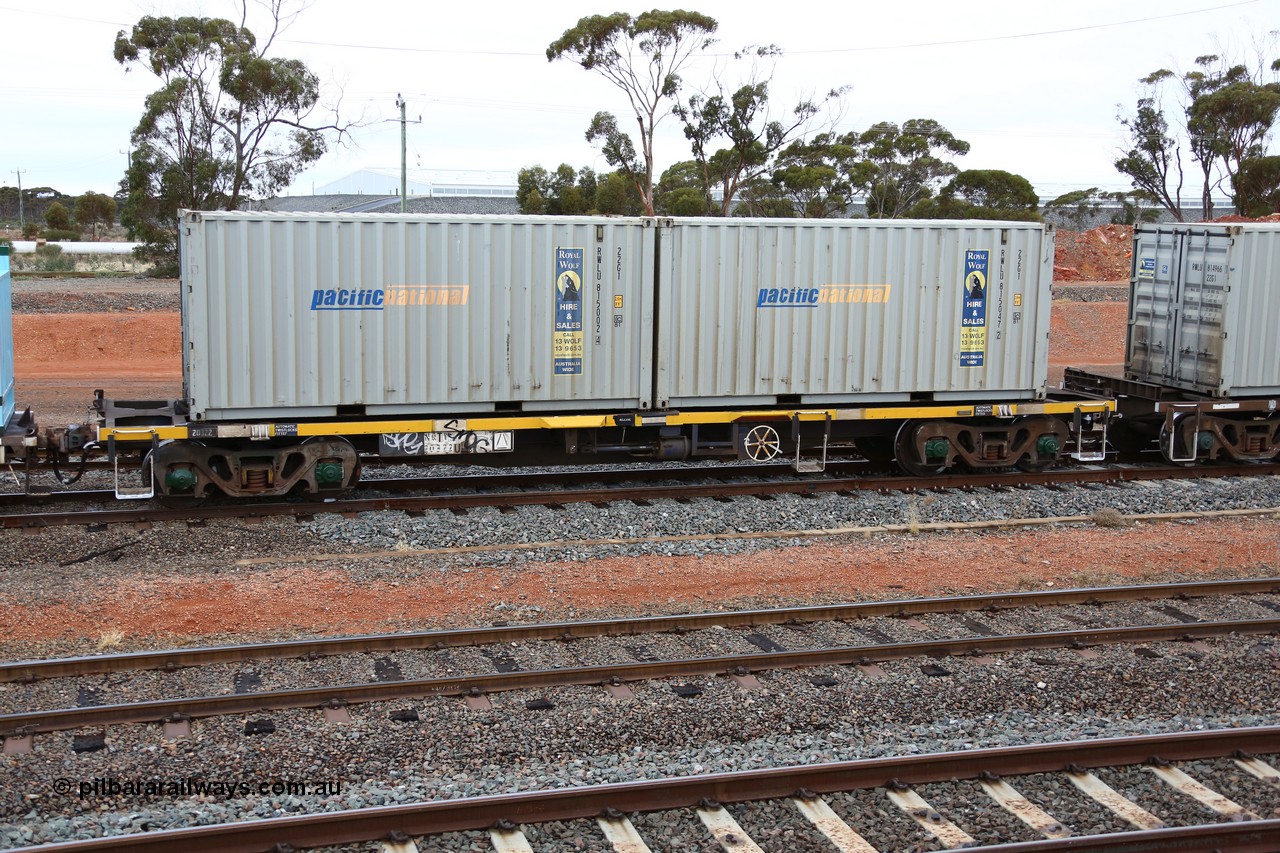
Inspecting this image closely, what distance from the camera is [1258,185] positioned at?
162 ft

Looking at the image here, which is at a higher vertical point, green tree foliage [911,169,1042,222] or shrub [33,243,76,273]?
green tree foliage [911,169,1042,222]

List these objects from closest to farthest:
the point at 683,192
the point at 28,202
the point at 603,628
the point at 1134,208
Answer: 1. the point at 603,628
2. the point at 683,192
3. the point at 1134,208
4. the point at 28,202

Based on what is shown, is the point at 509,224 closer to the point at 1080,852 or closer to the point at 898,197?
the point at 1080,852

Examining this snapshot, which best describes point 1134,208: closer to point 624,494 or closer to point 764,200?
point 764,200

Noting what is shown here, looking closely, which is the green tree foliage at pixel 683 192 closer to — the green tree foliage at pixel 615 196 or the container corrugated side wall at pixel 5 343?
the green tree foliage at pixel 615 196

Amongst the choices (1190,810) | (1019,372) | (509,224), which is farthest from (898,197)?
(1190,810)

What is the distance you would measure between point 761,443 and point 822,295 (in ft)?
6.33

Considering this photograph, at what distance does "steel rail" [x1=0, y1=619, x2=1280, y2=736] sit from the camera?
7.19 meters

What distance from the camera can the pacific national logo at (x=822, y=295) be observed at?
13.9 meters

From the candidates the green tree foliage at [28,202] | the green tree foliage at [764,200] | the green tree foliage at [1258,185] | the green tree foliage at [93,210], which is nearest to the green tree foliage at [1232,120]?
the green tree foliage at [1258,185]

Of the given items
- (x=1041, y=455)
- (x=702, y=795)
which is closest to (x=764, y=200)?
(x=1041, y=455)

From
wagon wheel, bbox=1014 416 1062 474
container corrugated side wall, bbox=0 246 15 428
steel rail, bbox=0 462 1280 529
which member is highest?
container corrugated side wall, bbox=0 246 15 428

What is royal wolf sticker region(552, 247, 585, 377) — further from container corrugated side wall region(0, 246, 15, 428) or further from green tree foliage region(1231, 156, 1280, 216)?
green tree foliage region(1231, 156, 1280, 216)

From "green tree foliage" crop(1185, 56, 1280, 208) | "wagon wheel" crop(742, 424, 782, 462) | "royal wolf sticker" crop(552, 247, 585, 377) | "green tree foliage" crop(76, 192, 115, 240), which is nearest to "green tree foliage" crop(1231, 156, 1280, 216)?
"green tree foliage" crop(1185, 56, 1280, 208)
